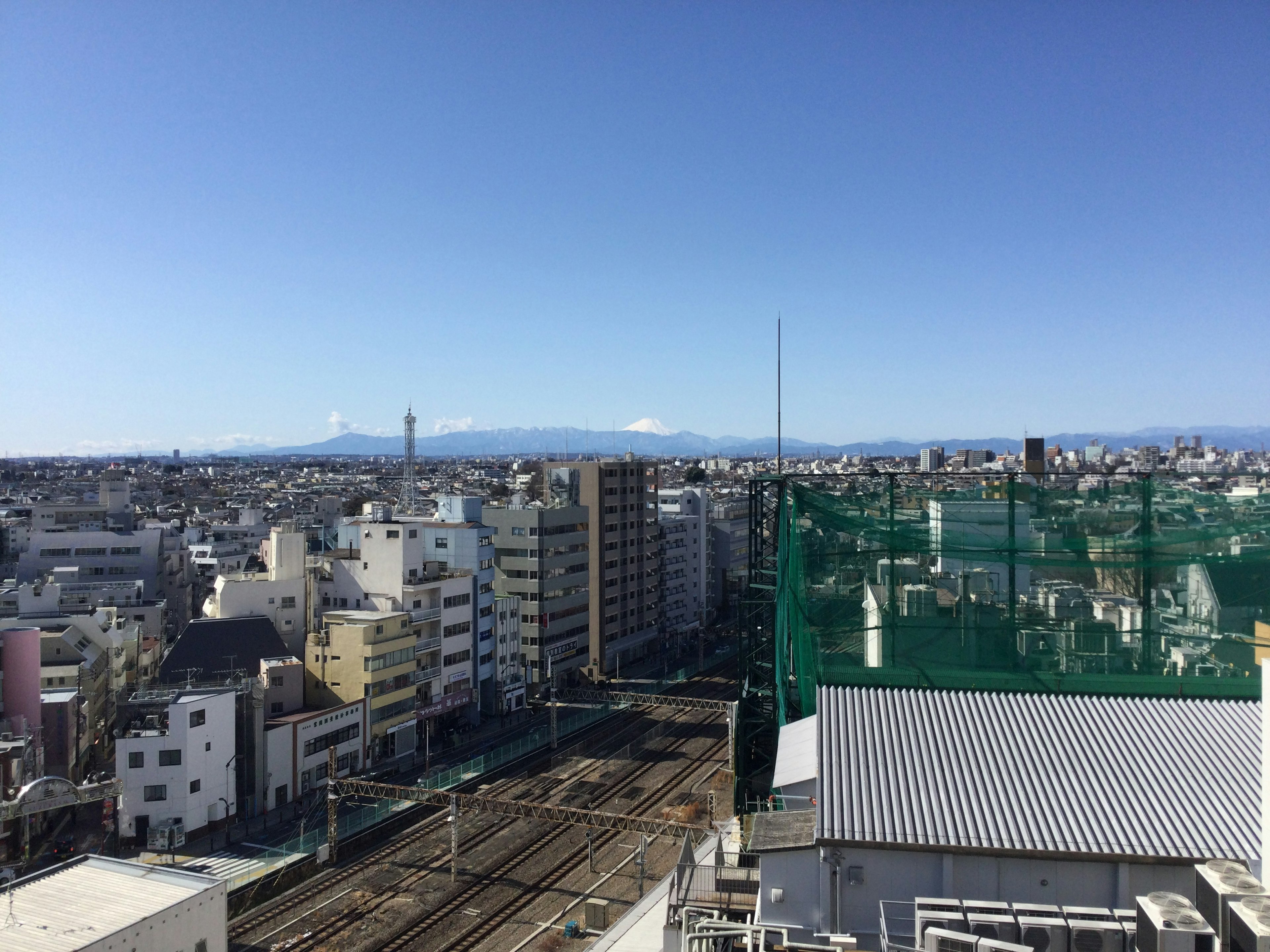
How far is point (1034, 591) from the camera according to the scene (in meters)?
9.73

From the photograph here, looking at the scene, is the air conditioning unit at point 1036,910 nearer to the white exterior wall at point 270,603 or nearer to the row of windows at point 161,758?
the row of windows at point 161,758

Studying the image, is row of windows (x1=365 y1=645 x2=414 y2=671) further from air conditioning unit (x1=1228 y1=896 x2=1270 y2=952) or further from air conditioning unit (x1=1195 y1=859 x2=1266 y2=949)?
air conditioning unit (x1=1228 y1=896 x2=1270 y2=952)

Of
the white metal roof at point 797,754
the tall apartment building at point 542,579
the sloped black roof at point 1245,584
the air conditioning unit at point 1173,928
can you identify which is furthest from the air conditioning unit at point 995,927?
the tall apartment building at point 542,579

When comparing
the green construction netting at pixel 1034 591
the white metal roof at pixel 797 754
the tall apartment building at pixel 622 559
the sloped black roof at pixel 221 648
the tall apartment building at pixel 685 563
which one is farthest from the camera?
the tall apartment building at pixel 685 563

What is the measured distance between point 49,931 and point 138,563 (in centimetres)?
2517

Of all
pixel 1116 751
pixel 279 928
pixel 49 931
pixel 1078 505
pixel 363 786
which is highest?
pixel 1078 505

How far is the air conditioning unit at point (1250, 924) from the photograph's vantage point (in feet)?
12.8

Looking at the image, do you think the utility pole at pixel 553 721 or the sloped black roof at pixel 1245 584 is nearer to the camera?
the sloped black roof at pixel 1245 584

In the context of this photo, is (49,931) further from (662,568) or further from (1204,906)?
(662,568)

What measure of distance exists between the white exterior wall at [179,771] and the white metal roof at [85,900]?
15.5 ft

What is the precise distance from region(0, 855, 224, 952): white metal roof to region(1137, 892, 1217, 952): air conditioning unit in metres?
8.06

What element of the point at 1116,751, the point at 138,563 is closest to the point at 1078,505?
the point at 1116,751

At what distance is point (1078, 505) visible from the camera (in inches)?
394

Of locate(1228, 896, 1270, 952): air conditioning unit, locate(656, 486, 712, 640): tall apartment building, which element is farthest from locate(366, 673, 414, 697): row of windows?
locate(1228, 896, 1270, 952): air conditioning unit
